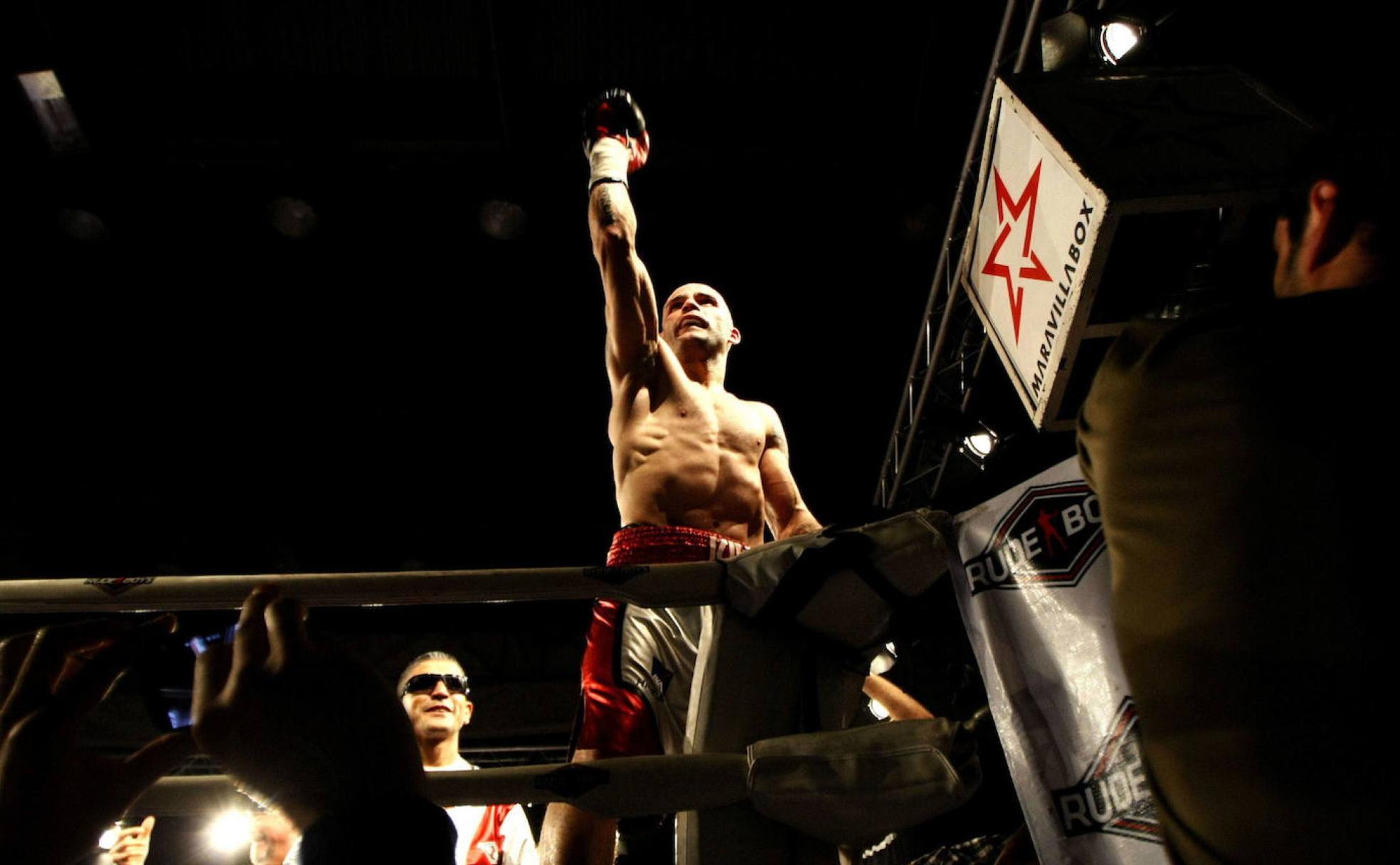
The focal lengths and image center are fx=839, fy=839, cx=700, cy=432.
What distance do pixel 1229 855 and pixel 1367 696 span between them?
17cm

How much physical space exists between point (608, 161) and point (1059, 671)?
2.55 m

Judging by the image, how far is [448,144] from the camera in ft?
16.2

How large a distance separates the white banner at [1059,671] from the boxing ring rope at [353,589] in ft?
1.93

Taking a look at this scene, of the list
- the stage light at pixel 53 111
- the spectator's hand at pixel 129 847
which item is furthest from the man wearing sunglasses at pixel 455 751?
the stage light at pixel 53 111

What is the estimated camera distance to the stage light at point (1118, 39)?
3.12 m

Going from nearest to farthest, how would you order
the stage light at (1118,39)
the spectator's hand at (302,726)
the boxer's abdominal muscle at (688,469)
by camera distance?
1. the spectator's hand at (302,726)
2. the boxer's abdominal muscle at (688,469)
3. the stage light at (1118,39)

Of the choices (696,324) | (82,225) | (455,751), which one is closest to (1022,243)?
(696,324)

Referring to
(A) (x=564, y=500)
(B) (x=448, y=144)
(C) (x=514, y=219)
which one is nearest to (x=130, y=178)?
(B) (x=448, y=144)

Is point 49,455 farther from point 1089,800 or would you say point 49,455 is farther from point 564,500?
point 1089,800

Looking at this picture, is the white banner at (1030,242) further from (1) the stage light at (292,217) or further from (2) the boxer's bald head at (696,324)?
(1) the stage light at (292,217)

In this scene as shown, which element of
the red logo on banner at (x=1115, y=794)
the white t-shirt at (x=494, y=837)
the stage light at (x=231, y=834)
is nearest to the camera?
the red logo on banner at (x=1115, y=794)

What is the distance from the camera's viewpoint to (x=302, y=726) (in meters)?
0.77

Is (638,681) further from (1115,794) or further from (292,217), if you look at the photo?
(292,217)

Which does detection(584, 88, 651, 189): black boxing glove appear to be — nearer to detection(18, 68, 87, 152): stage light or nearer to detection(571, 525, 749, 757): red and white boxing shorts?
detection(571, 525, 749, 757): red and white boxing shorts
